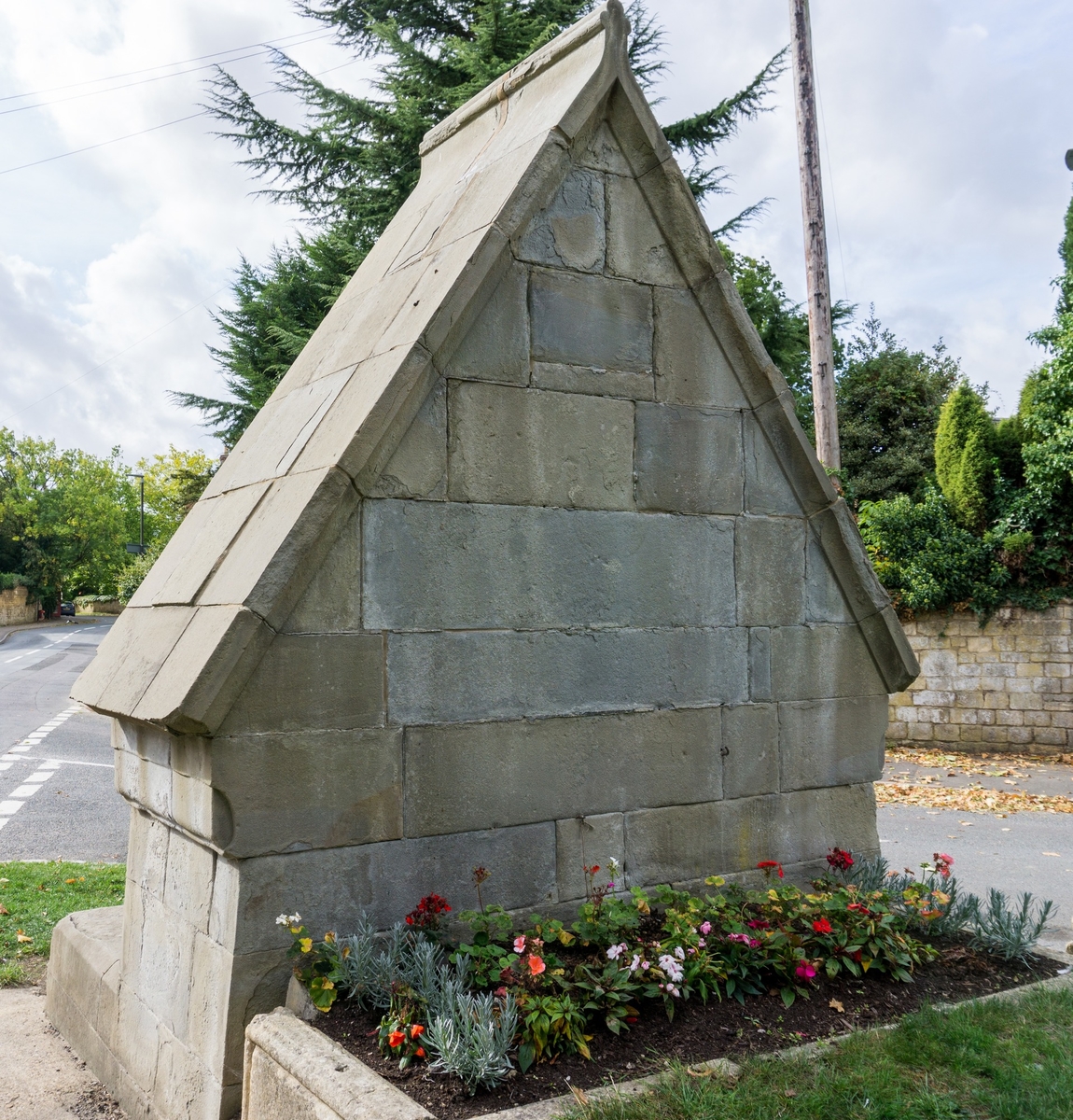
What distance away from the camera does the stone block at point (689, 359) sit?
14.6ft

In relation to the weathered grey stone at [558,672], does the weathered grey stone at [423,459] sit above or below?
above

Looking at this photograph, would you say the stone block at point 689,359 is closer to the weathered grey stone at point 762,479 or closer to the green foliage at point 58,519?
the weathered grey stone at point 762,479

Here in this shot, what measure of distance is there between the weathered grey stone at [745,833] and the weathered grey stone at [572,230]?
7.73 feet

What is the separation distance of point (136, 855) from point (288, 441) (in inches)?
74.0

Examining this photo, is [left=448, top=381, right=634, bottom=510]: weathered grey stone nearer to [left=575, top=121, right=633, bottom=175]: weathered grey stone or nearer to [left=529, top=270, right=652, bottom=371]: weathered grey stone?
[left=529, top=270, right=652, bottom=371]: weathered grey stone

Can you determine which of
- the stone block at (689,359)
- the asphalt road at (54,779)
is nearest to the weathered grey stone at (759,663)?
the stone block at (689,359)

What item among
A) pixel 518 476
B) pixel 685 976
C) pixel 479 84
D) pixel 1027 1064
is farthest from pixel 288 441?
A: pixel 479 84

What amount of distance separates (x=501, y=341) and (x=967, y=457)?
1331cm

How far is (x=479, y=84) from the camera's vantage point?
15242 millimetres

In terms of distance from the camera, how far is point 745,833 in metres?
4.57

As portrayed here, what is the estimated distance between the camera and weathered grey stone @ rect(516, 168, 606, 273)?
4152 millimetres

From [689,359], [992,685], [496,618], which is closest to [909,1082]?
[496,618]

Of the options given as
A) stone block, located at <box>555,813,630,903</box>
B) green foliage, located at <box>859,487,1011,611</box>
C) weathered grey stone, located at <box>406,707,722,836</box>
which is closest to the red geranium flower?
weathered grey stone, located at <box>406,707,722,836</box>

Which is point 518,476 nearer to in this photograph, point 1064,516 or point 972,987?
point 972,987
